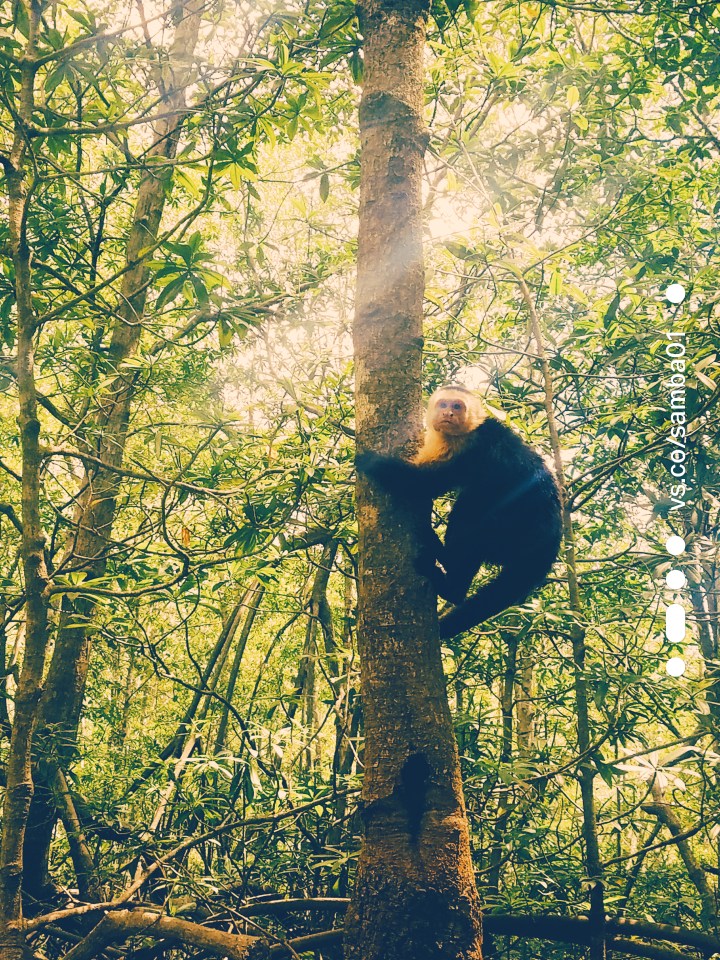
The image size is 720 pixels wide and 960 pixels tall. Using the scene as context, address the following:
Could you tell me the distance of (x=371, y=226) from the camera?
217 cm

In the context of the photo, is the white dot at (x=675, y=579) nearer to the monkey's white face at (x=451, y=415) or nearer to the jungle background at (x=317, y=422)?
the jungle background at (x=317, y=422)

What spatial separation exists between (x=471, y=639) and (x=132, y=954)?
2007 mm

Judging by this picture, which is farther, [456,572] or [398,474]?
[456,572]

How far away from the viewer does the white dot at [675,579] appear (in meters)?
3.45

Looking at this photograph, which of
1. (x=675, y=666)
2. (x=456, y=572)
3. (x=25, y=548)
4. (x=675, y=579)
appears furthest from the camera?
(x=675, y=579)

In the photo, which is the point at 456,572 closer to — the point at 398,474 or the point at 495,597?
the point at 495,597

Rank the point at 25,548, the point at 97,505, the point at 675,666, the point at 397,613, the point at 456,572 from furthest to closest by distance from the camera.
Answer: the point at 97,505 → the point at 675,666 → the point at 456,572 → the point at 25,548 → the point at 397,613

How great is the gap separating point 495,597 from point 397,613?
124cm

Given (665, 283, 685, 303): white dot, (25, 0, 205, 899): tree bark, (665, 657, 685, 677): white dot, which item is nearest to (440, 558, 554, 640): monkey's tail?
(665, 657, 685, 677): white dot

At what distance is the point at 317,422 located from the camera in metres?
3.11

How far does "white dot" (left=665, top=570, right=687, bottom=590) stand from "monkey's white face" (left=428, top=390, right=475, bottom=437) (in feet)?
4.68

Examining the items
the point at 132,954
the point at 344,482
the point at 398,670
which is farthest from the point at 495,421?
the point at 132,954

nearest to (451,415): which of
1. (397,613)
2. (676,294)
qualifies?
(397,613)

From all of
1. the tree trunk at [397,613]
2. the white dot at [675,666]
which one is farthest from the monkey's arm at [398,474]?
the white dot at [675,666]
